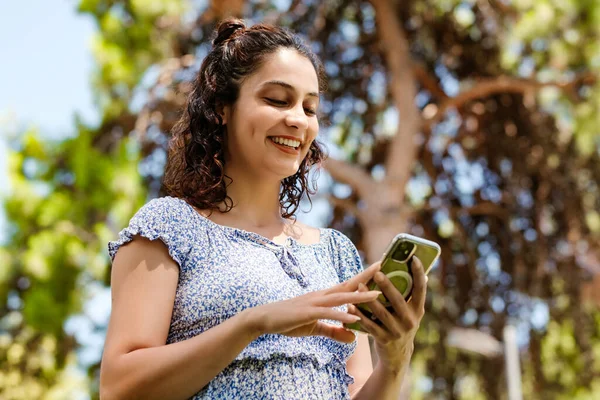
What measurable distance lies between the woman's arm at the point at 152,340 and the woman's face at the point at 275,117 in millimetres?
334

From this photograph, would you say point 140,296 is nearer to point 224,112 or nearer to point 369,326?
point 369,326

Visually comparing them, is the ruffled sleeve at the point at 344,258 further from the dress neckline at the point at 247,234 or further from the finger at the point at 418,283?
the finger at the point at 418,283

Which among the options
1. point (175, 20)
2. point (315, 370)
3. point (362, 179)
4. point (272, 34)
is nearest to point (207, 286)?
point (315, 370)

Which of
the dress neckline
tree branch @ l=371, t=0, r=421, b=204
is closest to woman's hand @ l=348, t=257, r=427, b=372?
the dress neckline

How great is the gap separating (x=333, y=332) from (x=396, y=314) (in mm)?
126

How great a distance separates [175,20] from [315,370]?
572 cm

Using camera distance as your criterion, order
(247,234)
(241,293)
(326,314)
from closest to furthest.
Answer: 1. (326,314)
2. (241,293)
3. (247,234)

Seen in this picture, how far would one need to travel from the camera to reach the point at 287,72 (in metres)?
1.79

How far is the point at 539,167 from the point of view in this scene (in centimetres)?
686

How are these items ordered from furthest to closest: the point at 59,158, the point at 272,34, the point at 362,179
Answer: the point at 59,158, the point at 362,179, the point at 272,34

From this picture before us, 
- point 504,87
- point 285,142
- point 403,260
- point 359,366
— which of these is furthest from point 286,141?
point 504,87

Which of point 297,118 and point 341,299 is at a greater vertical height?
point 297,118

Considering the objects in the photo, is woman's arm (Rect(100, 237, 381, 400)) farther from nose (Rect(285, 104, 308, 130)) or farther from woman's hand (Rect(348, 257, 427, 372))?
nose (Rect(285, 104, 308, 130))

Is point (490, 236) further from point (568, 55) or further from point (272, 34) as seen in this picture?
point (272, 34)
